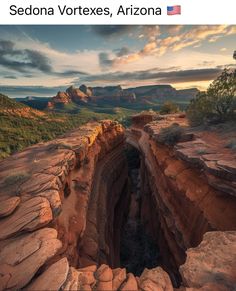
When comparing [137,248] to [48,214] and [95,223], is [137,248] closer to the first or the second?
[95,223]

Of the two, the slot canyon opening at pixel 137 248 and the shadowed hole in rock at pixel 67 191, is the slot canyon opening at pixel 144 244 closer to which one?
the slot canyon opening at pixel 137 248

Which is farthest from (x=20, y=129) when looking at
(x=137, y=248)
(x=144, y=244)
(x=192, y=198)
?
→ (x=192, y=198)

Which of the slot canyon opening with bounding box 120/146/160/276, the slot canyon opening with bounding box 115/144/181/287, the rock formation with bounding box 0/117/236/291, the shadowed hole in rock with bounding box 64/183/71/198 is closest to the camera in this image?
the rock formation with bounding box 0/117/236/291

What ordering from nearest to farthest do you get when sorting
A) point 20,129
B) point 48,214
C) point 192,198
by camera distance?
point 48,214
point 192,198
point 20,129

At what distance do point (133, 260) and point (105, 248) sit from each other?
7.29m

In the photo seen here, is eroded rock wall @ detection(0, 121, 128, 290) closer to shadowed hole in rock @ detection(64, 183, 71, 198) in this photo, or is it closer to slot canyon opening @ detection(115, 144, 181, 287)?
shadowed hole in rock @ detection(64, 183, 71, 198)

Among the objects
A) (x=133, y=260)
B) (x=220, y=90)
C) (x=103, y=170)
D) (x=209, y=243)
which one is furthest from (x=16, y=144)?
(x=209, y=243)

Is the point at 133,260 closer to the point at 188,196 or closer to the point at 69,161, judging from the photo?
→ the point at 188,196

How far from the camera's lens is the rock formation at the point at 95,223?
15.5 ft

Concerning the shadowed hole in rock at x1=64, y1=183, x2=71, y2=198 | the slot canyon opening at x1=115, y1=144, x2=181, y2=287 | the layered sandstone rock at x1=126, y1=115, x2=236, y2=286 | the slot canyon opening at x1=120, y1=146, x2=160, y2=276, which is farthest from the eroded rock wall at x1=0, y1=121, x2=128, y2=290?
the slot canyon opening at x1=120, y1=146, x2=160, y2=276

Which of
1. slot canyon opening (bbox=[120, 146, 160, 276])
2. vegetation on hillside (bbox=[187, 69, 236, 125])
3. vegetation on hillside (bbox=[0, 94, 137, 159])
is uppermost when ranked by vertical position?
vegetation on hillside (bbox=[187, 69, 236, 125])

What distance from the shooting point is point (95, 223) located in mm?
10281

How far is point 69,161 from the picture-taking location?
10.6 metres

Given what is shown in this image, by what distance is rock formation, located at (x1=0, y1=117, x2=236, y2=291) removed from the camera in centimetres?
473
